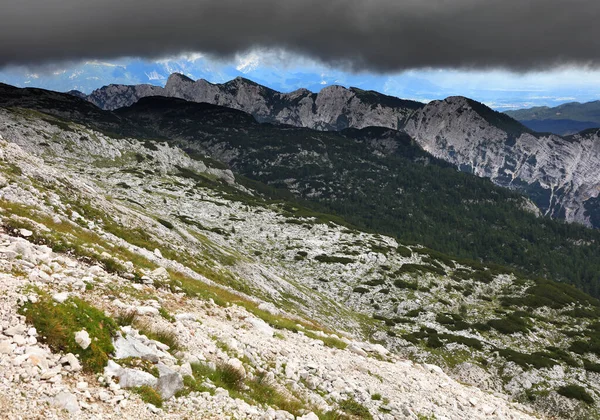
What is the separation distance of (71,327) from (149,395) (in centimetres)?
268

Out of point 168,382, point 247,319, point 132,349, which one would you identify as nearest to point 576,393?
point 247,319

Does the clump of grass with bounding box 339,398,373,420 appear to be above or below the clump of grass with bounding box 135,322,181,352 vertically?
below

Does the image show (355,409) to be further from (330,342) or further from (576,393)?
(576,393)

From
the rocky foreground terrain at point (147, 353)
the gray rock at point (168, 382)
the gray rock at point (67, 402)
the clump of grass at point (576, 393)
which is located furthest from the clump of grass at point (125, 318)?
the clump of grass at point (576, 393)

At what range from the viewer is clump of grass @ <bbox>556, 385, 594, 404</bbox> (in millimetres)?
46375

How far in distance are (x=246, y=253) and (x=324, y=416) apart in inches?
2632

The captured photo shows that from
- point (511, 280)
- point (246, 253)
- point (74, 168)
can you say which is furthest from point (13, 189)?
point (511, 280)

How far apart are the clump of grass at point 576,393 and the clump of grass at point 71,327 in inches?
2328

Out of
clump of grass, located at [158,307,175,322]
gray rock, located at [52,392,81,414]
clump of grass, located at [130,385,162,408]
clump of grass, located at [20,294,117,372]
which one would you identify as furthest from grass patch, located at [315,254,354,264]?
gray rock, located at [52,392,81,414]

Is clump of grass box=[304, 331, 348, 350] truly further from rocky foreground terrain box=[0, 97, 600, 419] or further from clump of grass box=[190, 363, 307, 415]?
clump of grass box=[190, 363, 307, 415]

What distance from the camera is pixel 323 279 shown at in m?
74.9

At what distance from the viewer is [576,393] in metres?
47.0

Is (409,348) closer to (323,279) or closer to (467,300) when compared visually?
(323,279)

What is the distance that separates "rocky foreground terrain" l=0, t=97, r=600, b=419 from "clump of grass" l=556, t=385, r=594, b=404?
22 cm
